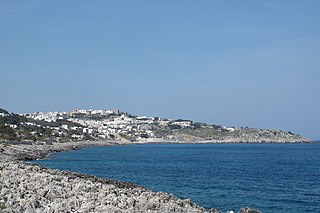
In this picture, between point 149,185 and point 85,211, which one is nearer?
point 85,211

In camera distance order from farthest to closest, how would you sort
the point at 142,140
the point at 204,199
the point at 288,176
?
the point at 142,140, the point at 288,176, the point at 204,199

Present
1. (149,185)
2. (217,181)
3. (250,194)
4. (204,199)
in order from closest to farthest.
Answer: (204,199), (250,194), (149,185), (217,181)

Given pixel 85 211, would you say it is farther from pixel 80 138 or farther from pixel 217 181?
pixel 80 138

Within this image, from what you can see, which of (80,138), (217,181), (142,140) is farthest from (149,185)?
(142,140)

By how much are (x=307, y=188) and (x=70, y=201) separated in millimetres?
24069

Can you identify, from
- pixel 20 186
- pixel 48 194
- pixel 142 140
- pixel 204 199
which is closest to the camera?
pixel 48 194

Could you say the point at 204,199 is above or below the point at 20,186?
below

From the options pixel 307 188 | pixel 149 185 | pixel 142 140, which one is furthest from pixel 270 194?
pixel 142 140

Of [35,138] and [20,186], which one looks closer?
[20,186]

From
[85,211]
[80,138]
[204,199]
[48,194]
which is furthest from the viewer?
[80,138]

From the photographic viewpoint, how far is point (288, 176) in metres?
43.6

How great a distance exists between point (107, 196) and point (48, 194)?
225cm

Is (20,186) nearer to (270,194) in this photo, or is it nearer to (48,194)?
(48,194)

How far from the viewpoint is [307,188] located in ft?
112
